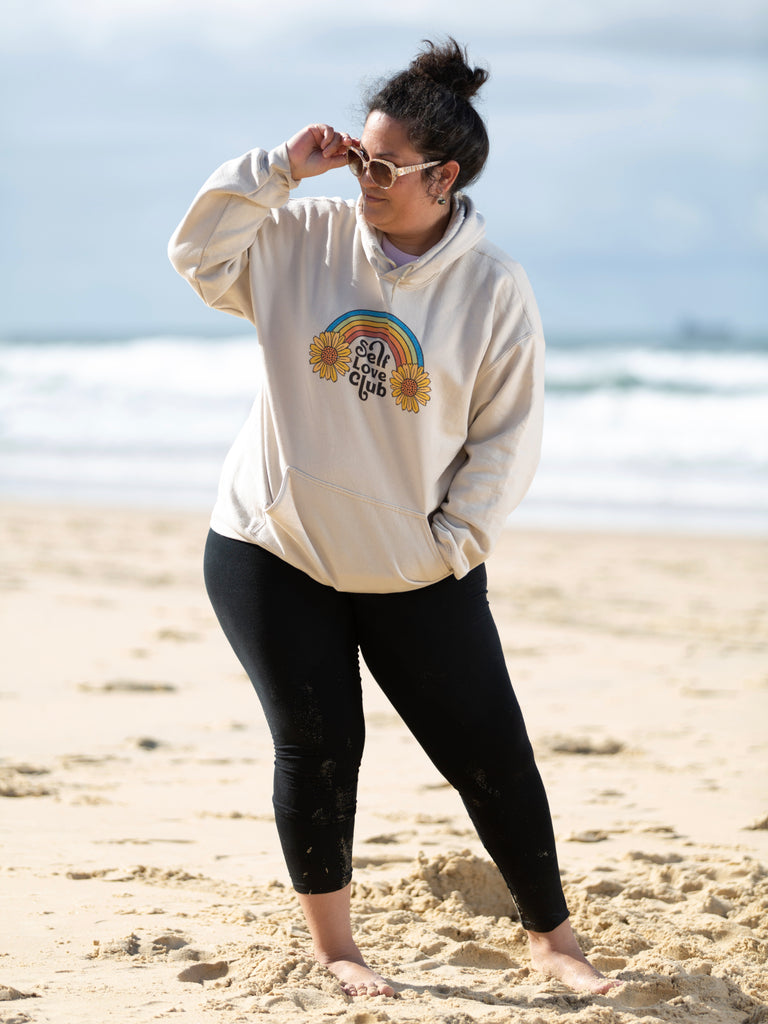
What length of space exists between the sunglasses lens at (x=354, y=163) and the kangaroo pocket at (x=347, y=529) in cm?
66

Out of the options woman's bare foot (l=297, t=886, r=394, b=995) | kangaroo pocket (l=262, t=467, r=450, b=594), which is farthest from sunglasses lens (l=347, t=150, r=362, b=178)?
woman's bare foot (l=297, t=886, r=394, b=995)

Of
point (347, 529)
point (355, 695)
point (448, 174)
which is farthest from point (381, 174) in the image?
point (355, 695)

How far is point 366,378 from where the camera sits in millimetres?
2457

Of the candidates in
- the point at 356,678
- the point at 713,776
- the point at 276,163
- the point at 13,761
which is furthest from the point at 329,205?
the point at 713,776

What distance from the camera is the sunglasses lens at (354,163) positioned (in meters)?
2.49

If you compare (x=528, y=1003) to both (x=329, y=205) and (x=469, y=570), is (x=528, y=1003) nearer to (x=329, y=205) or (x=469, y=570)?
(x=469, y=570)

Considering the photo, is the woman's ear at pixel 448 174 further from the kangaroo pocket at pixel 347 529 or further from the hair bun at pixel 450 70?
the kangaroo pocket at pixel 347 529

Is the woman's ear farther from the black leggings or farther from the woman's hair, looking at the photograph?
the black leggings

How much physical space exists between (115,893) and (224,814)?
0.84 metres

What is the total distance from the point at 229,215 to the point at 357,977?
5.66 ft

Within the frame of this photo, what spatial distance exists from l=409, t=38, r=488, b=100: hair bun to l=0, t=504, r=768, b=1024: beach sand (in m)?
1.98

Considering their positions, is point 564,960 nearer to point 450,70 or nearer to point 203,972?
point 203,972

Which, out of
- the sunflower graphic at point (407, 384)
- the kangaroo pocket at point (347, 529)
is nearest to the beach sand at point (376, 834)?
the kangaroo pocket at point (347, 529)

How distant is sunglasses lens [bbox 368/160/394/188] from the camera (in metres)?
2.43
